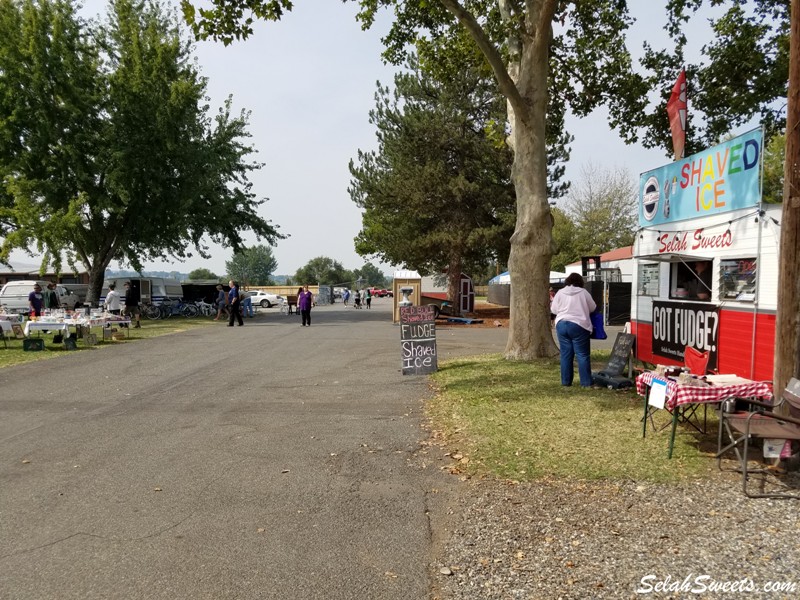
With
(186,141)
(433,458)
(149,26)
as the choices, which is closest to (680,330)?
(433,458)

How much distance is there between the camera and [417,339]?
1118 centimetres

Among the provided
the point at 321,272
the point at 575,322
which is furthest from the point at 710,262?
the point at 321,272

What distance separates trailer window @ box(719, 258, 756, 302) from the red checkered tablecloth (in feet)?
4.94

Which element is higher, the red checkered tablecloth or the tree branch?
the tree branch

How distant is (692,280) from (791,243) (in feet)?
10.2

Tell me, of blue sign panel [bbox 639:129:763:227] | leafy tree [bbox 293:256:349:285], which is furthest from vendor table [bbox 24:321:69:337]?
leafy tree [bbox 293:256:349:285]

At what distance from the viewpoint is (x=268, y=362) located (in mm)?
13109

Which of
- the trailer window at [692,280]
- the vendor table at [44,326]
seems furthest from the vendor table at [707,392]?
the vendor table at [44,326]

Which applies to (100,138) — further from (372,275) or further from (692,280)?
(372,275)

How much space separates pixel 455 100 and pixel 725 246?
22.3 meters

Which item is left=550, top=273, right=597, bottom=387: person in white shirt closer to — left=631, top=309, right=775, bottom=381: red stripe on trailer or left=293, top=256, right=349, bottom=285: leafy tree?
left=631, top=309, right=775, bottom=381: red stripe on trailer

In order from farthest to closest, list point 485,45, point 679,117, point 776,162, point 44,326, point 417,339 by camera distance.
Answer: point 776,162 < point 44,326 < point 417,339 < point 485,45 < point 679,117

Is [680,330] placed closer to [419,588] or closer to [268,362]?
[419,588]

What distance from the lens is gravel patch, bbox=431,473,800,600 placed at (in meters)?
3.42
